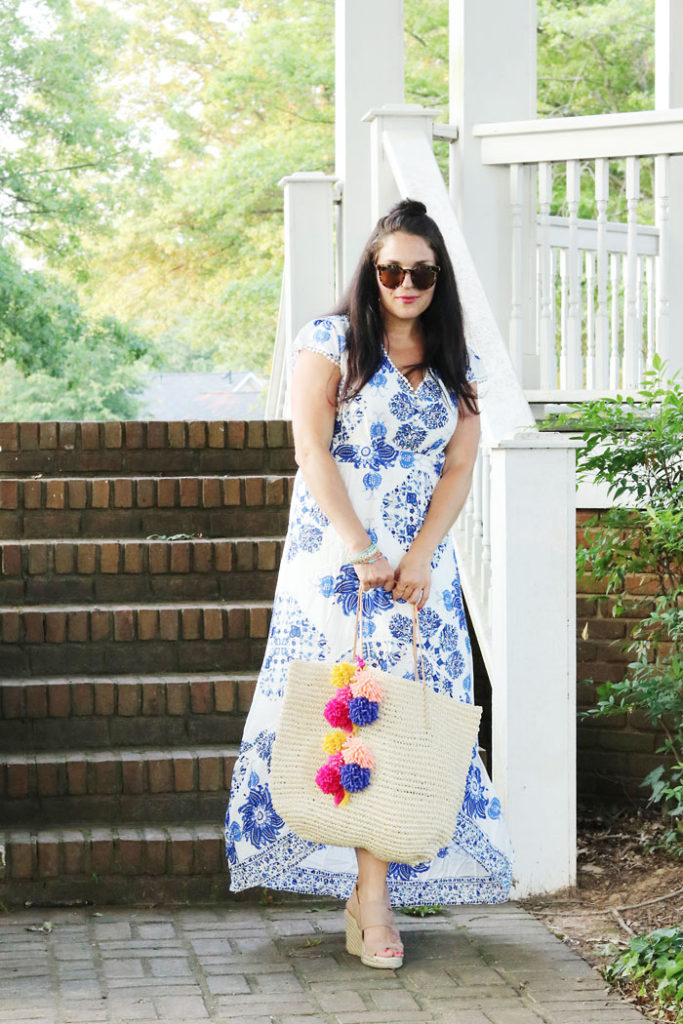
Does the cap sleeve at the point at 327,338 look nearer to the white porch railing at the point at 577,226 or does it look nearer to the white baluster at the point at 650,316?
the white porch railing at the point at 577,226

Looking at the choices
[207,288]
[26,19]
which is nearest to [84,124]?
[26,19]

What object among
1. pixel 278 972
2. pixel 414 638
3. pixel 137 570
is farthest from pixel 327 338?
pixel 137 570

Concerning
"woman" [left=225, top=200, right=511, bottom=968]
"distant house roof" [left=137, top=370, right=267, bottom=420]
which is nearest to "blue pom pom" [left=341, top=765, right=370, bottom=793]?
"woman" [left=225, top=200, right=511, bottom=968]

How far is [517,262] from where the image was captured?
5844 mm

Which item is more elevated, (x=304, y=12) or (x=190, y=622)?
(x=304, y=12)

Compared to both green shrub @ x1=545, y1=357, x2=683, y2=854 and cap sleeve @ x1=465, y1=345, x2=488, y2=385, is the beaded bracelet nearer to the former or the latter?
cap sleeve @ x1=465, y1=345, x2=488, y2=385

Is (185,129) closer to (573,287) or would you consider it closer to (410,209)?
(573,287)

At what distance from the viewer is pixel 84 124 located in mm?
17469

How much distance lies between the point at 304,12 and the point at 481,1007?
20221 mm

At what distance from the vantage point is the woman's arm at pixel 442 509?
3.37m

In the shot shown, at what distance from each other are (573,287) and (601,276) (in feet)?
0.92

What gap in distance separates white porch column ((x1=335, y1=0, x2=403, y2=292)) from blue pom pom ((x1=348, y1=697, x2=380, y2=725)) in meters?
3.64

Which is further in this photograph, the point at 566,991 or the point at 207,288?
the point at 207,288

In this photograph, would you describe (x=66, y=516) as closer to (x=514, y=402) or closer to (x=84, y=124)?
(x=514, y=402)
